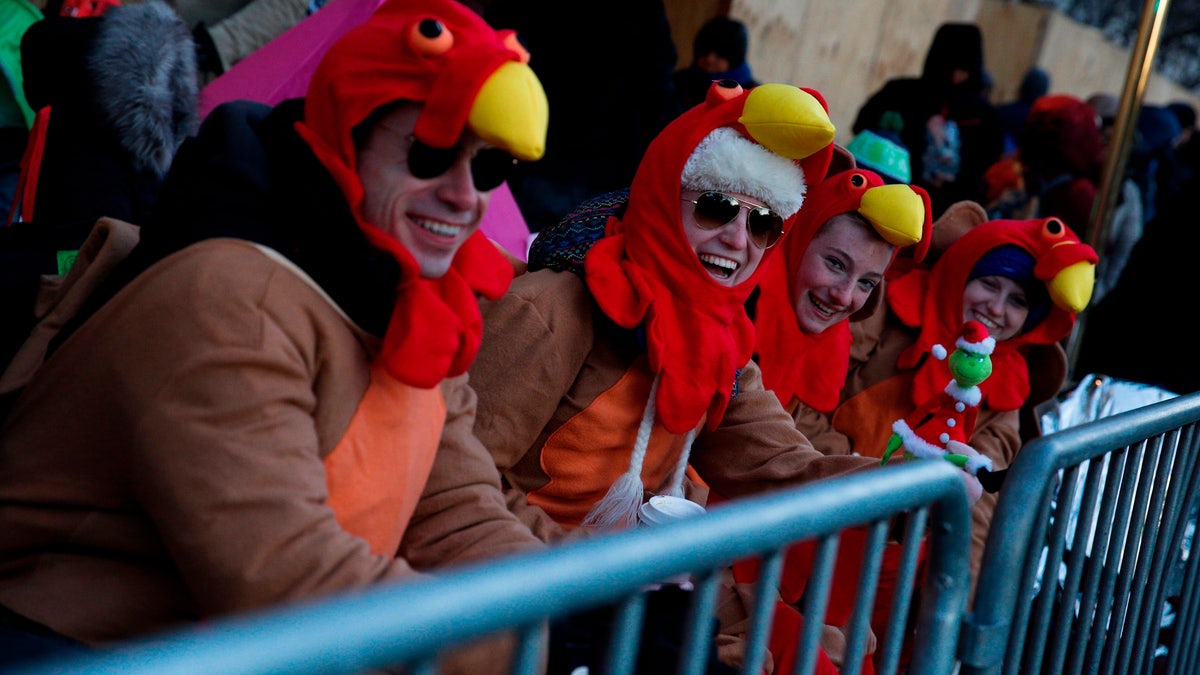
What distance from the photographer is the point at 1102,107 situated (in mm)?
8289

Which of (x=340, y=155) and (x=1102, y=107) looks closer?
(x=340, y=155)

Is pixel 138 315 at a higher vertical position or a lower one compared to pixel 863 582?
higher

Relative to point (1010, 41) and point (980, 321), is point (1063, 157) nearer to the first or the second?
point (980, 321)

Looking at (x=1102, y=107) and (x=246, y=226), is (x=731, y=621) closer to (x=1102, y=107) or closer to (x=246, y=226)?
(x=246, y=226)

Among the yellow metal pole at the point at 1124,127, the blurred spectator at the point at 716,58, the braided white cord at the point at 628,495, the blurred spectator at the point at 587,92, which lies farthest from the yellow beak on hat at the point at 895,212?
the yellow metal pole at the point at 1124,127

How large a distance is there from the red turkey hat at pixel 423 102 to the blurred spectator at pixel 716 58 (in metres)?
3.59

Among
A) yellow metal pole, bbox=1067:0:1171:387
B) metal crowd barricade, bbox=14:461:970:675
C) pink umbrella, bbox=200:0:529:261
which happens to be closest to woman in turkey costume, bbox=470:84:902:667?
metal crowd barricade, bbox=14:461:970:675

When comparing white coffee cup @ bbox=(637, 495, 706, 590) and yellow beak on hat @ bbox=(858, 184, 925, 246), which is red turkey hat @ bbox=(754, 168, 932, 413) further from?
white coffee cup @ bbox=(637, 495, 706, 590)

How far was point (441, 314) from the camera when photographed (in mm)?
1866

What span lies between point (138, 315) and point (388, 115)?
48 cm

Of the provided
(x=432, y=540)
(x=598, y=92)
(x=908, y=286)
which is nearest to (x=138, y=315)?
(x=432, y=540)

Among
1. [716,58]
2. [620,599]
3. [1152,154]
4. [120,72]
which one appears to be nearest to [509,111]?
[620,599]

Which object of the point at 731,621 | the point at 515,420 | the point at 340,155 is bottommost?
the point at 731,621

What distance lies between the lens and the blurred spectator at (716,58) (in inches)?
214
